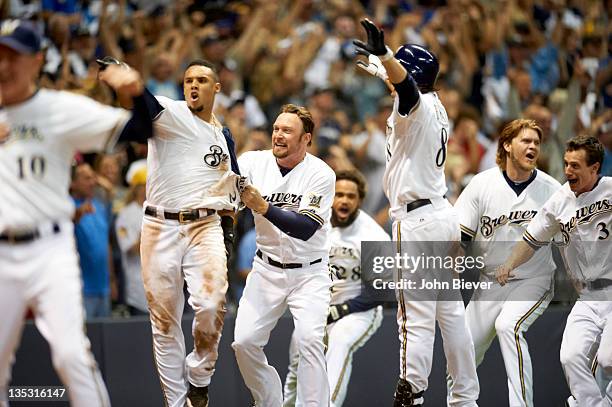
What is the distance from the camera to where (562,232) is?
759 centimetres

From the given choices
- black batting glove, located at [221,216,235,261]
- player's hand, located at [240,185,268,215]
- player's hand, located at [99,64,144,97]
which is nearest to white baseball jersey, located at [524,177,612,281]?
player's hand, located at [240,185,268,215]

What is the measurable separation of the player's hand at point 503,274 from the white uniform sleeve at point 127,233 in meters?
3.51

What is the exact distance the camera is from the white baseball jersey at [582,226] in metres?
7.38

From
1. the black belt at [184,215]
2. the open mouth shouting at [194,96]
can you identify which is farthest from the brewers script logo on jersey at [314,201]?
the open mouth shouting at [194,96]

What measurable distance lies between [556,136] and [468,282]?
3.73 m

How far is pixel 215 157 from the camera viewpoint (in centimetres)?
722

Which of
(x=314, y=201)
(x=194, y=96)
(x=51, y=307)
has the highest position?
(x=194, y=96)

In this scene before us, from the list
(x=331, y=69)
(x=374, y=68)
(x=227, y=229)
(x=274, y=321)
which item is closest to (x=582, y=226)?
(x=374, y=68)

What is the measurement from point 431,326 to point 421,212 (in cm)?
81

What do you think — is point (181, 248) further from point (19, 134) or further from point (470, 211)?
point (470, 211)

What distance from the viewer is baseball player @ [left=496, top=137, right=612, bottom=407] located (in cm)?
722

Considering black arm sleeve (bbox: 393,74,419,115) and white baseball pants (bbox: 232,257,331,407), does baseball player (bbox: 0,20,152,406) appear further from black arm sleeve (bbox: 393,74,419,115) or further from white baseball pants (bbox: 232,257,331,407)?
black arm sleeve (bbox: 393,74,419,115)

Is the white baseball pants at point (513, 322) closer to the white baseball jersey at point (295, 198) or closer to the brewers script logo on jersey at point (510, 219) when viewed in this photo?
the brewers script logo on jersey at point (510, 219)

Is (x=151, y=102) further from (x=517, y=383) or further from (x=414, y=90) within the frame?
(x=517, y=383)
